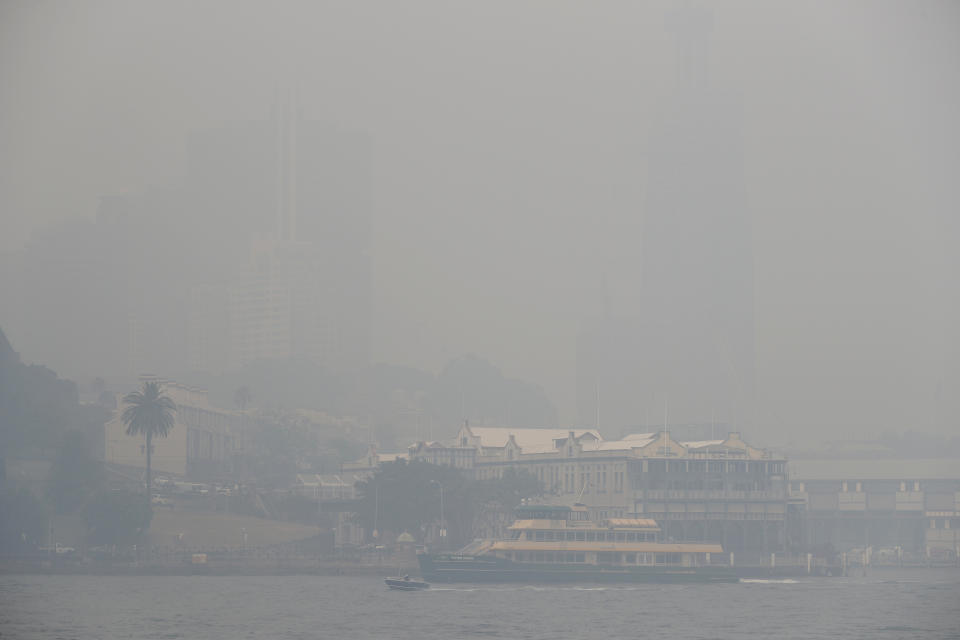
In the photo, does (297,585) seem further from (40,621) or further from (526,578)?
(40,621)

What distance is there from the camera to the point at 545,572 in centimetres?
18250

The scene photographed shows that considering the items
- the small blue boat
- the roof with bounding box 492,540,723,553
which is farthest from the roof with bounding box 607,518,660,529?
the small blue boat

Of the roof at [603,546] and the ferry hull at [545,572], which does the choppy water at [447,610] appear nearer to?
the ferry hull at [545,572]

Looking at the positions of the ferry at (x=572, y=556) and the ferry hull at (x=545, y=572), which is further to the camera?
the ferry at (x=572, y=556)

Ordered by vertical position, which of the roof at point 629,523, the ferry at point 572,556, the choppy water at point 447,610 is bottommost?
the choppy water at point 447,610

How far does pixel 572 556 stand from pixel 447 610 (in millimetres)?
41562

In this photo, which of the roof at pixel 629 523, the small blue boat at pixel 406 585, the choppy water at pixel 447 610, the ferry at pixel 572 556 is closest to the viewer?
the choppy water at pixel 447 610

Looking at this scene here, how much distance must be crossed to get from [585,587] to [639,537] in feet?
43.3

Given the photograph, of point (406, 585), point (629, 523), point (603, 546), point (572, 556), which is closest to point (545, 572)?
point (572, 556)

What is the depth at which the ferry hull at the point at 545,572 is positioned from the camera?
17850 centimetres

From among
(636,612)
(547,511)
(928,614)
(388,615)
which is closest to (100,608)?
(388,615)

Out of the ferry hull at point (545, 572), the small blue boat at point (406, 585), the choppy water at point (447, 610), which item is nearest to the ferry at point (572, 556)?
the ferry hull at point (545, 572)

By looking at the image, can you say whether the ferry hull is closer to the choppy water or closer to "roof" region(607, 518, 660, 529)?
the choppy water

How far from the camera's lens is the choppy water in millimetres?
130500
